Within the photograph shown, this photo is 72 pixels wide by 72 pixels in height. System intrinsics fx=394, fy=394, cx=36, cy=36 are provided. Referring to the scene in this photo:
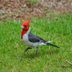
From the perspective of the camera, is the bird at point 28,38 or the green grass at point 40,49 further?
the bird at point 28,38

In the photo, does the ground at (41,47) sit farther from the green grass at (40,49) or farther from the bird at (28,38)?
the bird at (28,38)

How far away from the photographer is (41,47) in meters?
Result: 9.20

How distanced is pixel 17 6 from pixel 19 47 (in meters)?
3.51

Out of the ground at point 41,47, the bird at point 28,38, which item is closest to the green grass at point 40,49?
the ground at point 41,47

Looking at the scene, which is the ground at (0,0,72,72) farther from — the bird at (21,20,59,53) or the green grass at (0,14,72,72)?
the bird at (21,20,59,53)

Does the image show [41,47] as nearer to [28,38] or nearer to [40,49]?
[40,49]

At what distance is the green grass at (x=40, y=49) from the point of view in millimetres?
8086

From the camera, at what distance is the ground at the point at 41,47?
26.6 feet

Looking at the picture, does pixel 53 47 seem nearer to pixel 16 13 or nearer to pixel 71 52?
pixel 71 52

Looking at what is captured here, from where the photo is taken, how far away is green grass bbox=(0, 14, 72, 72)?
809 cm

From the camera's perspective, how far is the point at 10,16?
38.4 ft

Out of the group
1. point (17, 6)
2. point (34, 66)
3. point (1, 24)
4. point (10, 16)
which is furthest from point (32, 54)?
point (17, 6)

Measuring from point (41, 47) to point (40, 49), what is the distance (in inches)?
4.7

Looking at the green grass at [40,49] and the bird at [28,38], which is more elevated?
the bird at [28,38]
